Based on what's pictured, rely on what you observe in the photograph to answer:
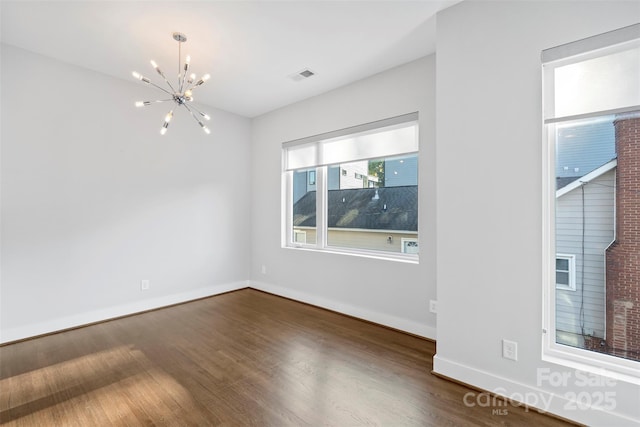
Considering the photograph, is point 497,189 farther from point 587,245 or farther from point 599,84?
point 599,84

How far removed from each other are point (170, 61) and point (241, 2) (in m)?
1.30

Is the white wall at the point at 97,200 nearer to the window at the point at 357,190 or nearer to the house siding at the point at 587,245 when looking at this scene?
the window at the point at 357,190

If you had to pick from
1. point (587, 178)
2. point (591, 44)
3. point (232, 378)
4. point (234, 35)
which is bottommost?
point (232, 378)

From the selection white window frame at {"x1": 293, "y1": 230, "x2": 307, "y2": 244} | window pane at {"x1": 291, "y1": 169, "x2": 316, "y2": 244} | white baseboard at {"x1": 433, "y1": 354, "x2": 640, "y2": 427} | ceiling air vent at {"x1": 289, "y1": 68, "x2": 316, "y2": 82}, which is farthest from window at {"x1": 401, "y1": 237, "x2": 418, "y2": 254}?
ceiling air vent at {"x1": 289, "y1": 68, "x2": 316, "y2": 82}

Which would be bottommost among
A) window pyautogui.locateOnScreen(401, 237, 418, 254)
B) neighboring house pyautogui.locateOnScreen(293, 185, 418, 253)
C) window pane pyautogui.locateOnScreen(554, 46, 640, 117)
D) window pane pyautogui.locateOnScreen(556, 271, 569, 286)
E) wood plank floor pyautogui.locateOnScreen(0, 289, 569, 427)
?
wood plank floor pyautogui.locateOnScreen(0, 289, 569, 427)

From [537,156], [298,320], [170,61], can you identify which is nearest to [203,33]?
[170,61]

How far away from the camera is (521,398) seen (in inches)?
73.7

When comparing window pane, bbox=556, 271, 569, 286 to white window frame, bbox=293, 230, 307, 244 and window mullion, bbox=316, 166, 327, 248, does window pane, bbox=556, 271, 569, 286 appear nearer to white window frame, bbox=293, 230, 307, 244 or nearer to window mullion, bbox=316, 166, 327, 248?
window mullion, bbox=316, 166, 327, 248

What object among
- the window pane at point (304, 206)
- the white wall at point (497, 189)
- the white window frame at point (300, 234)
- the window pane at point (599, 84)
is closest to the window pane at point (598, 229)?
the window pane at point (599, 84)

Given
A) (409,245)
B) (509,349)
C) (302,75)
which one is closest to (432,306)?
(409,245)

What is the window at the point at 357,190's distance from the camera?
3.18 meters

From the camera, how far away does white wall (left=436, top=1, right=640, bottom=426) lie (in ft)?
5.82

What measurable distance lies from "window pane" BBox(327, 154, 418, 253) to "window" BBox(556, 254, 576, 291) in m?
1.33

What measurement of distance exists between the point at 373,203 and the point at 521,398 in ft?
7.36
